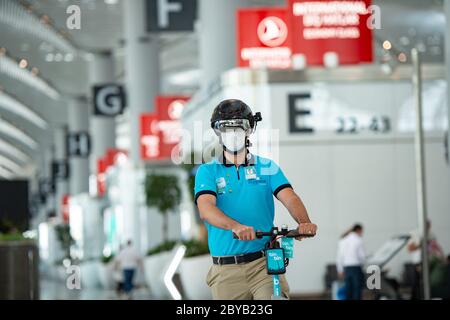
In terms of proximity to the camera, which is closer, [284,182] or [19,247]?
[284,182]

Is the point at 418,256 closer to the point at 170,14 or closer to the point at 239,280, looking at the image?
the point at 170,14

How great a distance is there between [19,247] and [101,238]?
28.2m

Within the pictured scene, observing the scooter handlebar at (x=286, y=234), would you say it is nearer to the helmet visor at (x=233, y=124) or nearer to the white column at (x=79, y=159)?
the helmet visor at (x=233, y=124)

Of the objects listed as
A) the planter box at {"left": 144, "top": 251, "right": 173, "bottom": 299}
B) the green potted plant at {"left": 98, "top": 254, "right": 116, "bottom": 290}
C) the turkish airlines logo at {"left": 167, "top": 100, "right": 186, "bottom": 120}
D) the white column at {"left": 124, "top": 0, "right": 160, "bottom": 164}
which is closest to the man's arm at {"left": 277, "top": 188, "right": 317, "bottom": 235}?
the planter box at {"left": 144, "top": 251, "right": 173, "bottom": 299}

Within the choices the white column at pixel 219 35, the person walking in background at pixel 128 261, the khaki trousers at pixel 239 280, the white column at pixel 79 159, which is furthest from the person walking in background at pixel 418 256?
the white column at pixel 79 159

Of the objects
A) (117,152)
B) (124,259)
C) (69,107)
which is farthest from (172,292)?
(69,107)

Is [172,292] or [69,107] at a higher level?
[69,107]

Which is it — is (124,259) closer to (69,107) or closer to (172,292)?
(172,292)

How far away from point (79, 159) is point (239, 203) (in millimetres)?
60512

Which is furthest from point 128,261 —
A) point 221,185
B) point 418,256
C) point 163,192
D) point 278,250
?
point 278,250

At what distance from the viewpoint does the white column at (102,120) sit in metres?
53.5
